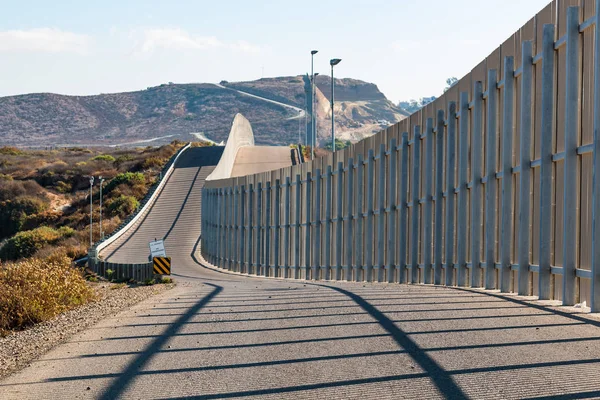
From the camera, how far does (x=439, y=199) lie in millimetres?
20703

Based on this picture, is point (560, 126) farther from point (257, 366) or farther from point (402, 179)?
point (402, 179)

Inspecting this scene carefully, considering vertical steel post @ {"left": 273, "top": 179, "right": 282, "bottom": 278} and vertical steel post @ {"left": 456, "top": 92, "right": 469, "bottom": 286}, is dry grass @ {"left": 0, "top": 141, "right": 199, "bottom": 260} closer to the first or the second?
vertical steel post @ {"left": 273, "top": 179, "right": 282, "bottom": 278}

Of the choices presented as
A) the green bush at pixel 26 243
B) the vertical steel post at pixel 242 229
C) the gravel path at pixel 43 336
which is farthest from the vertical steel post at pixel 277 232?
the green bush at pixel 26 243

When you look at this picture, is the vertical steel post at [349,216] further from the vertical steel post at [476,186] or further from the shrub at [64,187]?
the shrub at [64,187]

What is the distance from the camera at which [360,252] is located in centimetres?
2867

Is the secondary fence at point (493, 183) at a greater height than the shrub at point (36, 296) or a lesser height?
greater

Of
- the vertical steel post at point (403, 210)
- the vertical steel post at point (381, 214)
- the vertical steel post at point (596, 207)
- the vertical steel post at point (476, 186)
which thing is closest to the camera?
the vertical steel post at point (596, 207)

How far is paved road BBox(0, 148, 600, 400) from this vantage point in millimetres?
7344

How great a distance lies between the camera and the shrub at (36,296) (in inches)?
596

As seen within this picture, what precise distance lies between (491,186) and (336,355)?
28.0 ft

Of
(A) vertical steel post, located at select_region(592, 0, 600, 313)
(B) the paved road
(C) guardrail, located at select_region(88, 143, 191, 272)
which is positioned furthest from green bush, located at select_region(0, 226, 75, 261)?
(A) vertical steel post, located at select_region(592, 0, 600, 313)

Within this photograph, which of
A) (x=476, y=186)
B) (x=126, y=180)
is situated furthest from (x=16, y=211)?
(x=476, y=186)

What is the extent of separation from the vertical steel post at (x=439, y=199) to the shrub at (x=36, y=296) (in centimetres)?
770

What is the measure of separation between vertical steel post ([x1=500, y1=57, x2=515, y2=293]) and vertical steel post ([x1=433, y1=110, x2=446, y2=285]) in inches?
199
